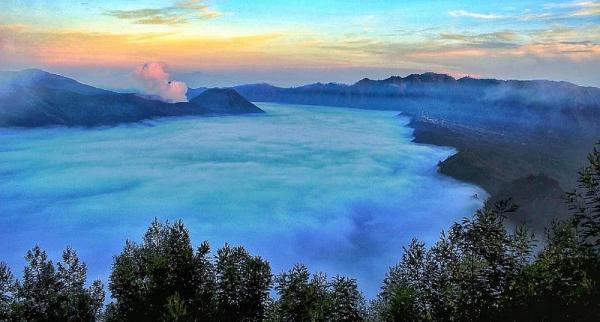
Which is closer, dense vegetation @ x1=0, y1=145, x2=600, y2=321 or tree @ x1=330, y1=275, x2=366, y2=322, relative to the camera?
dense vegetation @ x1=0, y1=145, x2=600, y2=321

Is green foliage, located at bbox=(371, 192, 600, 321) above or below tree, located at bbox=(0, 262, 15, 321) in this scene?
above

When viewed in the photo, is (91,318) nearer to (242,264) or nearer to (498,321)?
(242,264)

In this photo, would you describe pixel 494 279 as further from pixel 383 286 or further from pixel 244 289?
pixel 244 289

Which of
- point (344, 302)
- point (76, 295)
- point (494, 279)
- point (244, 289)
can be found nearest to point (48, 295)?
point (76, 295)

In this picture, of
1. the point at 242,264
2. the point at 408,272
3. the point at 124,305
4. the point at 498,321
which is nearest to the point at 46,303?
the point at 124,305

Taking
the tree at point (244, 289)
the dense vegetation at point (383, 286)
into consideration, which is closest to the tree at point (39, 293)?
the dense vegetation at point (383, 286)

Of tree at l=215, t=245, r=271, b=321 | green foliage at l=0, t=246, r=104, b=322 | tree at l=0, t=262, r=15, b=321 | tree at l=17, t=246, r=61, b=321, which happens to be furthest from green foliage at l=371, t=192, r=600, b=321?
tree at l=0, t=262, r=15, b=321

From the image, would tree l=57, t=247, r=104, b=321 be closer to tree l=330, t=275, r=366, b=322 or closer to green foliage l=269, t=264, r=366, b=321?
green foliage l=269, t=264, r=366, b=321

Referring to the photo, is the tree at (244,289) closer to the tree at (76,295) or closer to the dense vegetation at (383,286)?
the dense vegetation at (383,286)

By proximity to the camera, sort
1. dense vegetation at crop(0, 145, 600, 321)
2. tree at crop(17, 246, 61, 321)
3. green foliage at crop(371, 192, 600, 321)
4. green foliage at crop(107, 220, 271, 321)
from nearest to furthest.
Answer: green foliage at crop(371, 192, 600, 321), dense vegetation at crop(0, 145, 600, 321), green foliage at crop(107, 220, 271, 321), tree at crop(17, 246, 61, 321)
